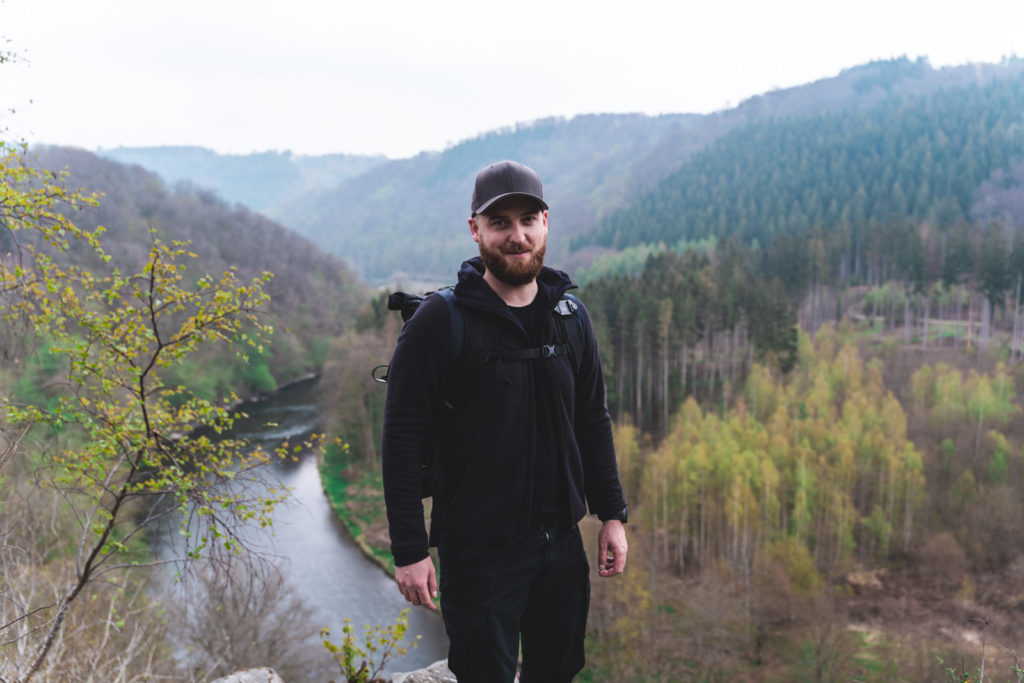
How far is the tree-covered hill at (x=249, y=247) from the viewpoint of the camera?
6397 cm

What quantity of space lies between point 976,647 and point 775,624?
6.35 meters

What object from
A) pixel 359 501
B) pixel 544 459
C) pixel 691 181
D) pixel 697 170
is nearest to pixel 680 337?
pixel 359 501

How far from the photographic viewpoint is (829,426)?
33.9 metres

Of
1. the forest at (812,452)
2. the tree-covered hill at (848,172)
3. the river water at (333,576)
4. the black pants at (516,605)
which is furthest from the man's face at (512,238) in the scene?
the tree-covered hill at (848,172)

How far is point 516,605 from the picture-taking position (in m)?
3.07

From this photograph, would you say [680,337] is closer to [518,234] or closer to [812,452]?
[812,452]

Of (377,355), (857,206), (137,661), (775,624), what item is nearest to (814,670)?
(775,624)

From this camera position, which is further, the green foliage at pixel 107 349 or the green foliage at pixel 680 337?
the green foliage at pixel 680 337

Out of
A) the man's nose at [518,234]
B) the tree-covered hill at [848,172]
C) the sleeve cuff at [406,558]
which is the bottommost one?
the sleeve cuff at [406,558]

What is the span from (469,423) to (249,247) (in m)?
90.6

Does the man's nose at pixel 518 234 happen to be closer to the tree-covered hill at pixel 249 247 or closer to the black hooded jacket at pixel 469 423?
the black hooded jacket at pixel 469 423

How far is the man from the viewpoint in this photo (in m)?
2.85

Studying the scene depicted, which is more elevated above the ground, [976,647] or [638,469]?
[638,469]

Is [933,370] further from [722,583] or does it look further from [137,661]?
[137,661]
